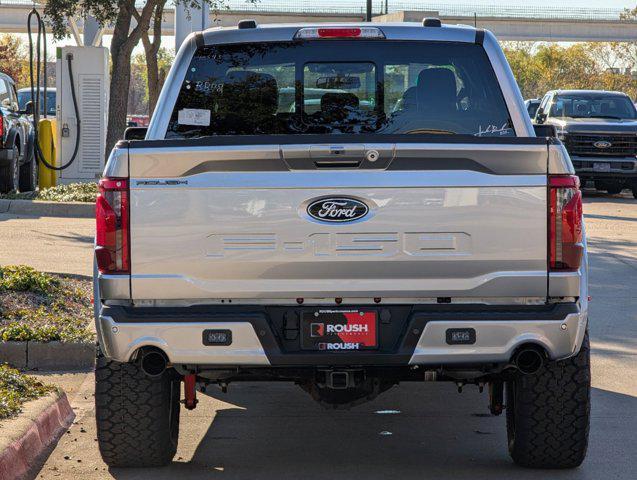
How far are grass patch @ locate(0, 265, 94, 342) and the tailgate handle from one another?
3.70 meters

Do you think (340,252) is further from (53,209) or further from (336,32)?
(53,209)

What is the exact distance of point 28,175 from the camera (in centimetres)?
2394

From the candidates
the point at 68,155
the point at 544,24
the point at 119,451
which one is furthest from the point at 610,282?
the point at 544,24

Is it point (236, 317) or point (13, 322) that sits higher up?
point (236, 317)

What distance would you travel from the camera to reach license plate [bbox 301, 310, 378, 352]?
5508 millimetres

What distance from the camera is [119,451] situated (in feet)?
19.7

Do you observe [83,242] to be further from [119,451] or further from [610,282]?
[119,451]

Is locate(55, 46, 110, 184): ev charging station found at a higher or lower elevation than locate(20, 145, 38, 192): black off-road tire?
higher

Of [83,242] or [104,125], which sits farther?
[104,125]

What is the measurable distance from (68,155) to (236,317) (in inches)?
798

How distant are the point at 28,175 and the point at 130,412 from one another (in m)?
18.7

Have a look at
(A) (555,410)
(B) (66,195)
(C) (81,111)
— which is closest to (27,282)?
(A) (555,410)

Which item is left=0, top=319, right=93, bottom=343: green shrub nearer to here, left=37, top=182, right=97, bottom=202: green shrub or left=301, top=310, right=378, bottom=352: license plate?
left=301, top=310, right=378, bottom=352: license plate

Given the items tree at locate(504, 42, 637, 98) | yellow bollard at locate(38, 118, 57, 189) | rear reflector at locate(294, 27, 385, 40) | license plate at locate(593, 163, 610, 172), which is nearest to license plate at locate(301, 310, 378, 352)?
rear reflector at locate(294, 27, 385, 40)
